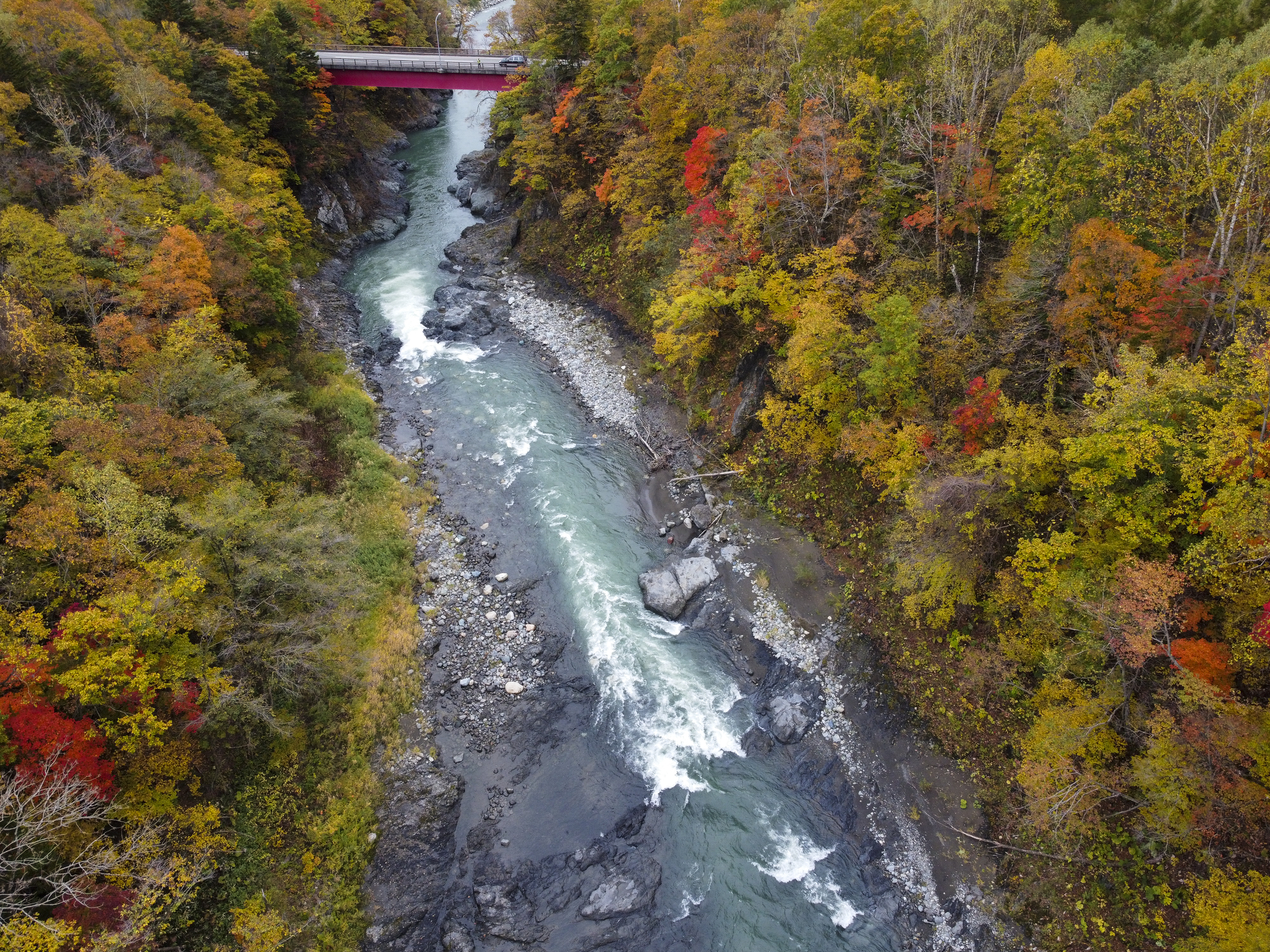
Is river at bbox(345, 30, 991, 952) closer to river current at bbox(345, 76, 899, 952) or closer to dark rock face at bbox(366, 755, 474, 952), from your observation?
river current at bbox(345, 76, 899, 952)

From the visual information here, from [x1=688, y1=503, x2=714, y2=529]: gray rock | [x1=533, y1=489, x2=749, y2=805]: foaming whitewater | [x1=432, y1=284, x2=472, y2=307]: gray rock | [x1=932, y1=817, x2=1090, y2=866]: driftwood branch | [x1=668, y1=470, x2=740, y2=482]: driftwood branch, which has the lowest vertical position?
[x1=533, y1=489, x2=749, y2=805]: foaming whitewater

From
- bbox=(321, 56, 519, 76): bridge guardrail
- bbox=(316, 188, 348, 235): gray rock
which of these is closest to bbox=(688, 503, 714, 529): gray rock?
bbox=(316, 188, 348, 235): gray rock

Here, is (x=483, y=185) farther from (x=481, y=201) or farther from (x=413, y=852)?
(x=413, y=852)

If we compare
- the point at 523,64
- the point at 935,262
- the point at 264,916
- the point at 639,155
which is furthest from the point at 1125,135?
the point at 523,64

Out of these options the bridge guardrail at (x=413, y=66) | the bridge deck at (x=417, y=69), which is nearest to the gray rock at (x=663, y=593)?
the bridge deck at (x=417, y=69)

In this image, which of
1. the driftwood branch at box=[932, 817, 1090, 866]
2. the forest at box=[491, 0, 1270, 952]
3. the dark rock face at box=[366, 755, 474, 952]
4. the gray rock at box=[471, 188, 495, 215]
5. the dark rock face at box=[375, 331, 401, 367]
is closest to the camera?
the forest at box=[491, 0, 1270, 952]

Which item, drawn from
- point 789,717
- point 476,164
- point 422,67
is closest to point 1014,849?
point 789,717
